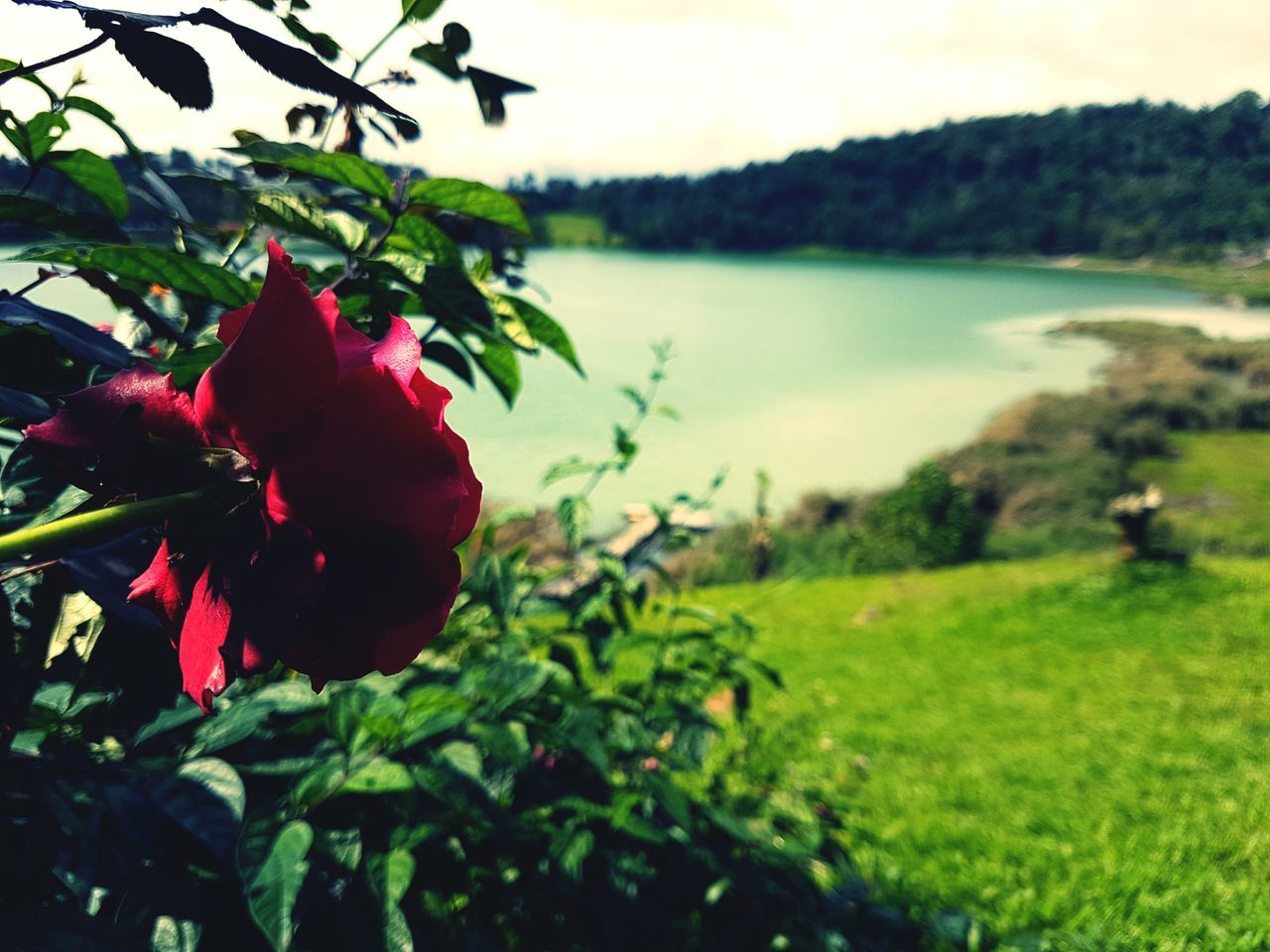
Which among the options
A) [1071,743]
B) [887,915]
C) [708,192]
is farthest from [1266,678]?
[708,192]

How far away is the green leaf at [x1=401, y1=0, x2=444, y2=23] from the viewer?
644 millimetres

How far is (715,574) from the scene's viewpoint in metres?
11.8

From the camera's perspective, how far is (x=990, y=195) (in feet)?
119

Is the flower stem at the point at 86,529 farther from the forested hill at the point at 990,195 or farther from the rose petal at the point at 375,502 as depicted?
the forested hill at the point at 990,195

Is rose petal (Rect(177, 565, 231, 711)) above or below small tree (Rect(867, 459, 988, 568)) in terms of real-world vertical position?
above

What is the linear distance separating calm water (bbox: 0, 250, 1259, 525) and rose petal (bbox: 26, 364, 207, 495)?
27 cm

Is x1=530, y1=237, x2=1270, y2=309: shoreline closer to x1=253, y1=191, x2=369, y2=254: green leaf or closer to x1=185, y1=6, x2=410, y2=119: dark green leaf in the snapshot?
x1=253, y1=191, x2=369, y2=254: green leaf

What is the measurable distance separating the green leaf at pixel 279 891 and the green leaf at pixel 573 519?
2.59ft

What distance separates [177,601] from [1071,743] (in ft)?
14.4

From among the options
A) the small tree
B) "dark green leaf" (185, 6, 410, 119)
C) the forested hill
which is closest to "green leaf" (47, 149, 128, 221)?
"dark green leaf" (185, 6, 410, 119)

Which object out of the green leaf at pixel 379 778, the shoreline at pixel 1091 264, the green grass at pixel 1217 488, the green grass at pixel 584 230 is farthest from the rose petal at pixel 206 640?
the green grass at pixel 584 230

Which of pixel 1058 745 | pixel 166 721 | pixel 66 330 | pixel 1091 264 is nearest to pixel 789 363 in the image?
pixel 1091 264

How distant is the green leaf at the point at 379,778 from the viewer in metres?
0.77

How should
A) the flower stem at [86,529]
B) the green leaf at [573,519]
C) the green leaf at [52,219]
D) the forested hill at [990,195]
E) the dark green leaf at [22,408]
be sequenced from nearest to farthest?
1. the flower stem at [86,529]
2. the dark green leaf at [22,408]
3. the green leaf at [52,219]
4. the green leaf at [573,519]
5. the forested hill at [990,195]
